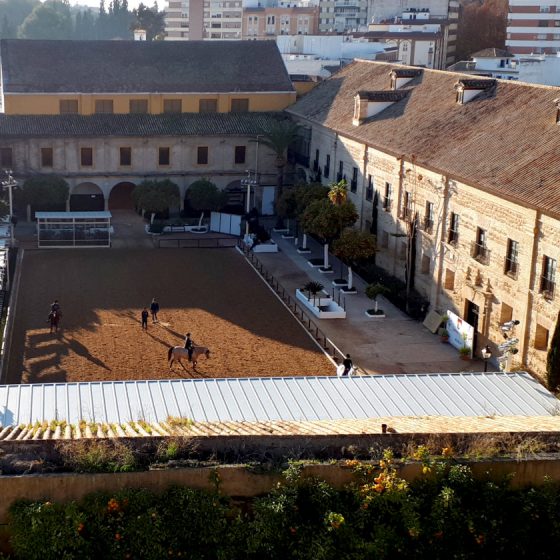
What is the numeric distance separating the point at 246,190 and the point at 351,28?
104002 mm

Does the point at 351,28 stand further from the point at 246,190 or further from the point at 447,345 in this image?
the point at 447,345

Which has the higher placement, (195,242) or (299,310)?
(299,310)

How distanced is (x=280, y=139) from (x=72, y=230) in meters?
14.3

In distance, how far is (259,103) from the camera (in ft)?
227

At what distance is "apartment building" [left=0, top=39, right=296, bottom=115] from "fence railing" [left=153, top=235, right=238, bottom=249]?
11176 millimetres

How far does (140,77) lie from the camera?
67.4 metres

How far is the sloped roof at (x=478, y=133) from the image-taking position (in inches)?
1501

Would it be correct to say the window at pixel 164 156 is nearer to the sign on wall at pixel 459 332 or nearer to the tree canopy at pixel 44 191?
the tree canopy at pixel 44 191

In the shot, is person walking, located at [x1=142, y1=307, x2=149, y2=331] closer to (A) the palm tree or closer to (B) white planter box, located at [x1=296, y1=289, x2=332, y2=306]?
(B) white planter box, located at [x1=296, y1=289, x2=332, y2=306]

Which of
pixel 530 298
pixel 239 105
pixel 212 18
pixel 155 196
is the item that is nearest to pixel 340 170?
pixel 155 196

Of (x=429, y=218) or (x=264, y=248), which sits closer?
(x=429, y=218)

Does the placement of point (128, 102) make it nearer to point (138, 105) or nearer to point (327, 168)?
point (138, 105)

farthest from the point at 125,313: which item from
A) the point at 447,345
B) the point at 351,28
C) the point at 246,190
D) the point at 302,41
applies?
the point at 351,28

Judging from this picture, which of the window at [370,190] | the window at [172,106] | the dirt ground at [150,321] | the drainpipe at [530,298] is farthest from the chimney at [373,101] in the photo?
the drainpipe at [530,298]
